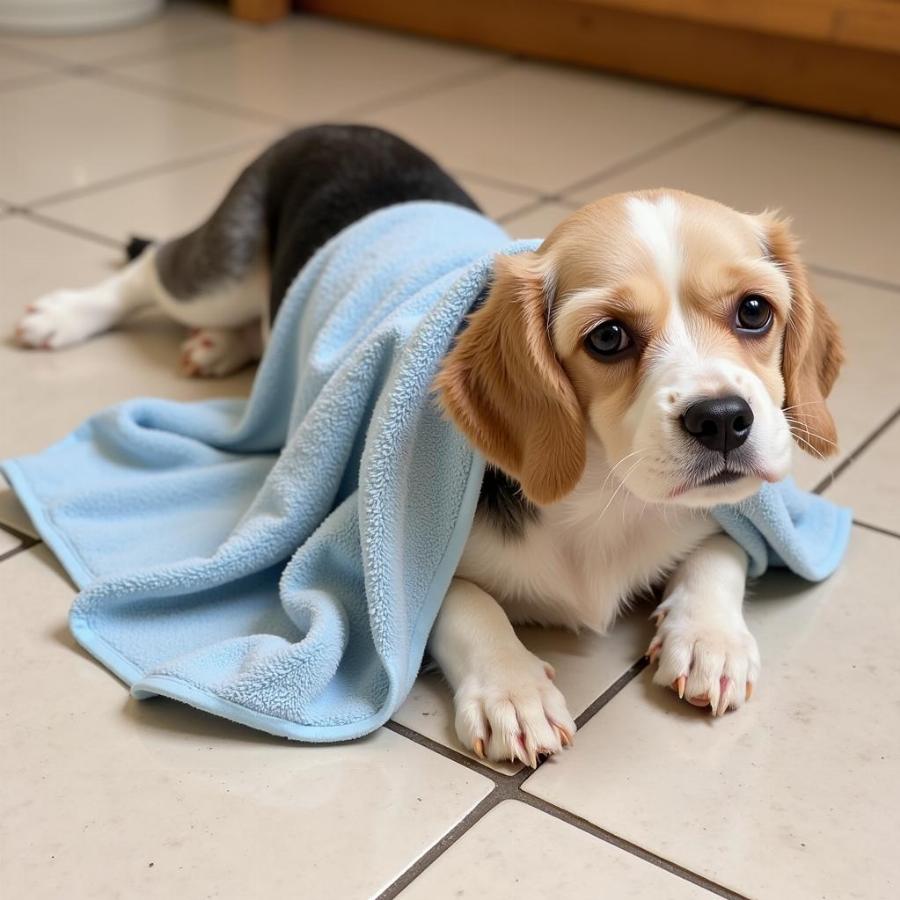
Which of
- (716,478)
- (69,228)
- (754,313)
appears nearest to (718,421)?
(716,478)

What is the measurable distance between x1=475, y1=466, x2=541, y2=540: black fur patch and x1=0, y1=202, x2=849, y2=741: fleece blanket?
2.3 inches

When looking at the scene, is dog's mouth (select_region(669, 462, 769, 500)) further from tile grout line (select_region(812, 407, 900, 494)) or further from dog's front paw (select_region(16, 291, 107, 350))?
dog's front paw (select_region(16, 291, 107, 350))

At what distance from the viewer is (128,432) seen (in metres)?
1.93

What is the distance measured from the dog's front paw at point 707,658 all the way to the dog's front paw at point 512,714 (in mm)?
135

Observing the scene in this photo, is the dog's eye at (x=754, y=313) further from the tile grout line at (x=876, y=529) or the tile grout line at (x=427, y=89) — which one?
the tile grout line at (x=427, y=89)

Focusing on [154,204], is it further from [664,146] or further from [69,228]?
[664,146]

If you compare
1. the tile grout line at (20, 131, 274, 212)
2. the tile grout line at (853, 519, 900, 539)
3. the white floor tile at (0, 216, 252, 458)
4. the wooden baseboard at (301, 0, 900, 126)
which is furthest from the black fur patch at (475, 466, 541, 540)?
the wooden baseboard at (301, 0, 900, 126)

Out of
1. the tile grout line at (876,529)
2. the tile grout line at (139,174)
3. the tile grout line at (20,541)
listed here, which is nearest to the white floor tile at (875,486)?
the tile grout line at (876,529)

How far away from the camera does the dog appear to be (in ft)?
4.43

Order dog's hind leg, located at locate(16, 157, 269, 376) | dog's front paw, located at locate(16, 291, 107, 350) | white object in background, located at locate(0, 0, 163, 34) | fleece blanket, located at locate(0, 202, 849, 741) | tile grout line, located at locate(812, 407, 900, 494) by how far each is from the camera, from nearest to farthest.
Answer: fleece blanket, located at locate(0, 202, 849, 741) < tile grout line, located at locate(812, 407, 900, 494) < dog's hind leg, located at locate(16, 157, 269, 376) < dog's front paw, located at locate(16, 291, 107, 350) < white object in background, located at locate(0, 0, 163, 34)

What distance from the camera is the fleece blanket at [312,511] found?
1.47 m

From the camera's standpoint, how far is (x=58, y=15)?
4.33m

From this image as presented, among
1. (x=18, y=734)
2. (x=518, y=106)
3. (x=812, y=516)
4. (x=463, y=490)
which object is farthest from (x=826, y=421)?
(x=518, y=106)

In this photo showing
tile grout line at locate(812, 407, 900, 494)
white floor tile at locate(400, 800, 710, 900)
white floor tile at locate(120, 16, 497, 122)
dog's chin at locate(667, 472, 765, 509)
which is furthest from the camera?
white floor tile at locate(120, 16, 497, 122)
